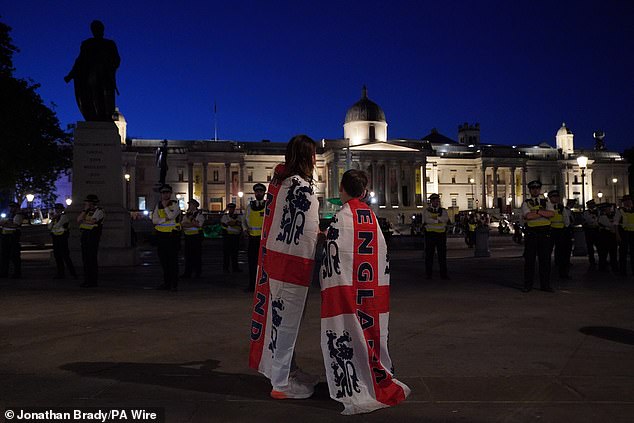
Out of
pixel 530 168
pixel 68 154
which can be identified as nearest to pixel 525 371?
pixel 68 154

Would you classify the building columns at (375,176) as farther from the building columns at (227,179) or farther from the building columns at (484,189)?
the building columns at (227,179)

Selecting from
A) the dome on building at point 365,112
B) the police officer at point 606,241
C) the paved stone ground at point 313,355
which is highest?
the dome on building at point 365,112

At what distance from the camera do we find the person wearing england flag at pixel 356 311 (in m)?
4.50

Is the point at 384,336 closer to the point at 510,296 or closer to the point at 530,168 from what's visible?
the point at 510,296

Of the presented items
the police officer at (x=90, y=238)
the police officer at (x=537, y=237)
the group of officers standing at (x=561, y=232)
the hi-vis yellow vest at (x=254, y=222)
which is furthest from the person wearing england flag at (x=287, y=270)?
the police officer at (x=90, y=238)

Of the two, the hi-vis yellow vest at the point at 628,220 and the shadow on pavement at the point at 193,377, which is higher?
the hi-vis yellow vest at the point at 628,220

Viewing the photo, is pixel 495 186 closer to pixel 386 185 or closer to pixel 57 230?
pixel 386 185

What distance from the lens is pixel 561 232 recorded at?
15.1 meters

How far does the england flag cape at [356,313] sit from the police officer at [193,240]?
11164 millimetres

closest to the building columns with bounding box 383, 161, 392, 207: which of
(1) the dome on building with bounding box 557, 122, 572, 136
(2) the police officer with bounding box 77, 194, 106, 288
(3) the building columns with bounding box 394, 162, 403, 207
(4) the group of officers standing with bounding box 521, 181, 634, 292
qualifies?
(3) the building columns with bounding box 394, 162, 403, 207

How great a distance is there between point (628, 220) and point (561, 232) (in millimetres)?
2415

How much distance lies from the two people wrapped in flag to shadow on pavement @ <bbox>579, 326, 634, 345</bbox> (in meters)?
3.74

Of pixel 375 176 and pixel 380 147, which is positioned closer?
pixel 380 147

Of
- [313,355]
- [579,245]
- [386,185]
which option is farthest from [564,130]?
[313,355]
